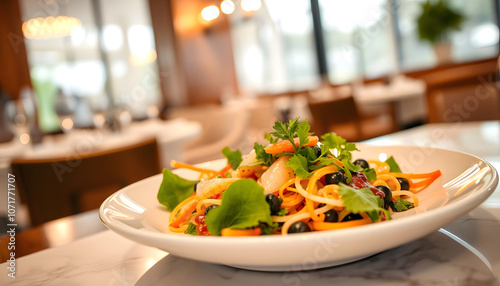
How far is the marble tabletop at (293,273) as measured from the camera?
1.73 feet

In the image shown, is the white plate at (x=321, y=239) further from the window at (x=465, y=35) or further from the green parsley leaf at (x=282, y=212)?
the window at (x=465, y=35)

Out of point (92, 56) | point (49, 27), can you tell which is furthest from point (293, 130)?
point (92, 56)

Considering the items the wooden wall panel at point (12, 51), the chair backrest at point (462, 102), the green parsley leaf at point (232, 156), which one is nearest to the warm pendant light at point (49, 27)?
the wooden wall panel at point (12, 51)

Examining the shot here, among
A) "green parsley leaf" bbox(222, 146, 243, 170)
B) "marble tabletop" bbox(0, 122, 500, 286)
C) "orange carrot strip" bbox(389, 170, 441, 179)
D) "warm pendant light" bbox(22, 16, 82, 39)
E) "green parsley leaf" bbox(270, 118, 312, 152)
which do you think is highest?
"warm pendant light" bbox(22, 16, 82, 39)

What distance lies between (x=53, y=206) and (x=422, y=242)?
1305 mm

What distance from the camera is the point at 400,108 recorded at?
4.96m

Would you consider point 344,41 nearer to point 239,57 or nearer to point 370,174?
point 239,57

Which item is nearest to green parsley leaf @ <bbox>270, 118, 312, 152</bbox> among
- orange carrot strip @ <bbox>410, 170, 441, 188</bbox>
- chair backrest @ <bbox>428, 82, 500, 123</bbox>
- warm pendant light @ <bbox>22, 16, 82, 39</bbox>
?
orange carrot strip @ <bbox>410, 170, 441, 188</bbox>

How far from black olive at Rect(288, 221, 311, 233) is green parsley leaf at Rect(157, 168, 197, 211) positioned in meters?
0.32

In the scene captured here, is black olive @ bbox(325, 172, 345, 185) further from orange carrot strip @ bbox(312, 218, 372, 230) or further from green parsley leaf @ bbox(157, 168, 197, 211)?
green parsley leaf @ bbox(157, 168, 197, 211)

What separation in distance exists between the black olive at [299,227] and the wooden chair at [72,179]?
41.5 inches

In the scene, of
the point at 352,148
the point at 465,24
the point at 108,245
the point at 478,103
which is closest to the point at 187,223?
the point at 108,245

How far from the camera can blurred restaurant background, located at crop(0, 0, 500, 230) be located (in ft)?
17.1

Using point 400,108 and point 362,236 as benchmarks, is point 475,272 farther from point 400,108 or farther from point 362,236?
point 400,108
